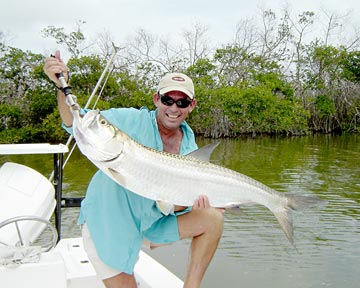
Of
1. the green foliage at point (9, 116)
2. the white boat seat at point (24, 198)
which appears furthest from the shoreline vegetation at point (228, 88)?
the white boat seat at point (24, 198)

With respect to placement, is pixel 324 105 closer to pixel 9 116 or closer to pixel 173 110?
pixel 9 116

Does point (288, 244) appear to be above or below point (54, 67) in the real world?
below

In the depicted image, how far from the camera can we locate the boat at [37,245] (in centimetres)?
324

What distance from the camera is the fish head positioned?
8.14 feet

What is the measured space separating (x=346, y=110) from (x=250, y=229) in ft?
108

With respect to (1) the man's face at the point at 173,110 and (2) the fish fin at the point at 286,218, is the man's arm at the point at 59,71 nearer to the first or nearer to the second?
(1) the man's face at the point at 173,110

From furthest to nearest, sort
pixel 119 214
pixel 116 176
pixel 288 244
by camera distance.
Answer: pixel 288 244
pixel 119 214
pixel 116 176

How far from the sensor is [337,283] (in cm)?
625

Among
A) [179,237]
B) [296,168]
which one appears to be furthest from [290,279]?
[296,168]

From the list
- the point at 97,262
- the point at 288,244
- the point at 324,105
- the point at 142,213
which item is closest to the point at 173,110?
→ the point at 142,213

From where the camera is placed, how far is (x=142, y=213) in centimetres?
317

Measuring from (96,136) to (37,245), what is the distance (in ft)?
6.04

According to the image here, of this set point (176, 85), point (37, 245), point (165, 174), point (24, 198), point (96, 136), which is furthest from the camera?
point (24, 198)

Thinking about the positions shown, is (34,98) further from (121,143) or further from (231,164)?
(121,143)
